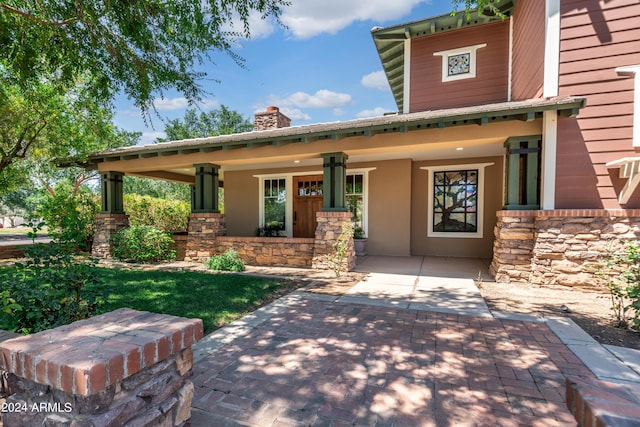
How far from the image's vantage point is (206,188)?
328 inches

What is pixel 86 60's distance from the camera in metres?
4.49

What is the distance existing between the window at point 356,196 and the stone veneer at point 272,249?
2432 mm

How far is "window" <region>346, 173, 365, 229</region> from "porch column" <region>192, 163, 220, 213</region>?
13.4 feet

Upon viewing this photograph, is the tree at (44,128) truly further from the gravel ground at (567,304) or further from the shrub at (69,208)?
the gravel ground at (567,304)

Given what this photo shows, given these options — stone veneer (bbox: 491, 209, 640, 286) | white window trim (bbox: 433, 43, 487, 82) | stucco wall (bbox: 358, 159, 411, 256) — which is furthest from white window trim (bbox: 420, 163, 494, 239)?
stone veneer (bbox: 491, 209, 640, 286)

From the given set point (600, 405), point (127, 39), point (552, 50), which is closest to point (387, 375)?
point (600, 405)

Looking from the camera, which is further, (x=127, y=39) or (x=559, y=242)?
(x=559, y=242)

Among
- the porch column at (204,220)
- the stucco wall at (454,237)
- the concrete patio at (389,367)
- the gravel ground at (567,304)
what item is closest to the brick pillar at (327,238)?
the concrete patio at (389,367)

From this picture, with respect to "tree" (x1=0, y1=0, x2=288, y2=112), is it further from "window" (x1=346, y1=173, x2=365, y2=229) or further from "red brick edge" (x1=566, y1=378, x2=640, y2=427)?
"window" (x1=346, y1=173, x2=365, y2=229)

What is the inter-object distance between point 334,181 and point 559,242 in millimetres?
4503

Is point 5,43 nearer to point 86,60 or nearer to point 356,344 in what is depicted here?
point 86,60

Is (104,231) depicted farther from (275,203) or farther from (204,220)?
(275,203)

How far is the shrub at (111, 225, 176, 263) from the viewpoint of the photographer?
8062mm

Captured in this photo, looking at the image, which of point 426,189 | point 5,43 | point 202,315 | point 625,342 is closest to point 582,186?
point 625,342
